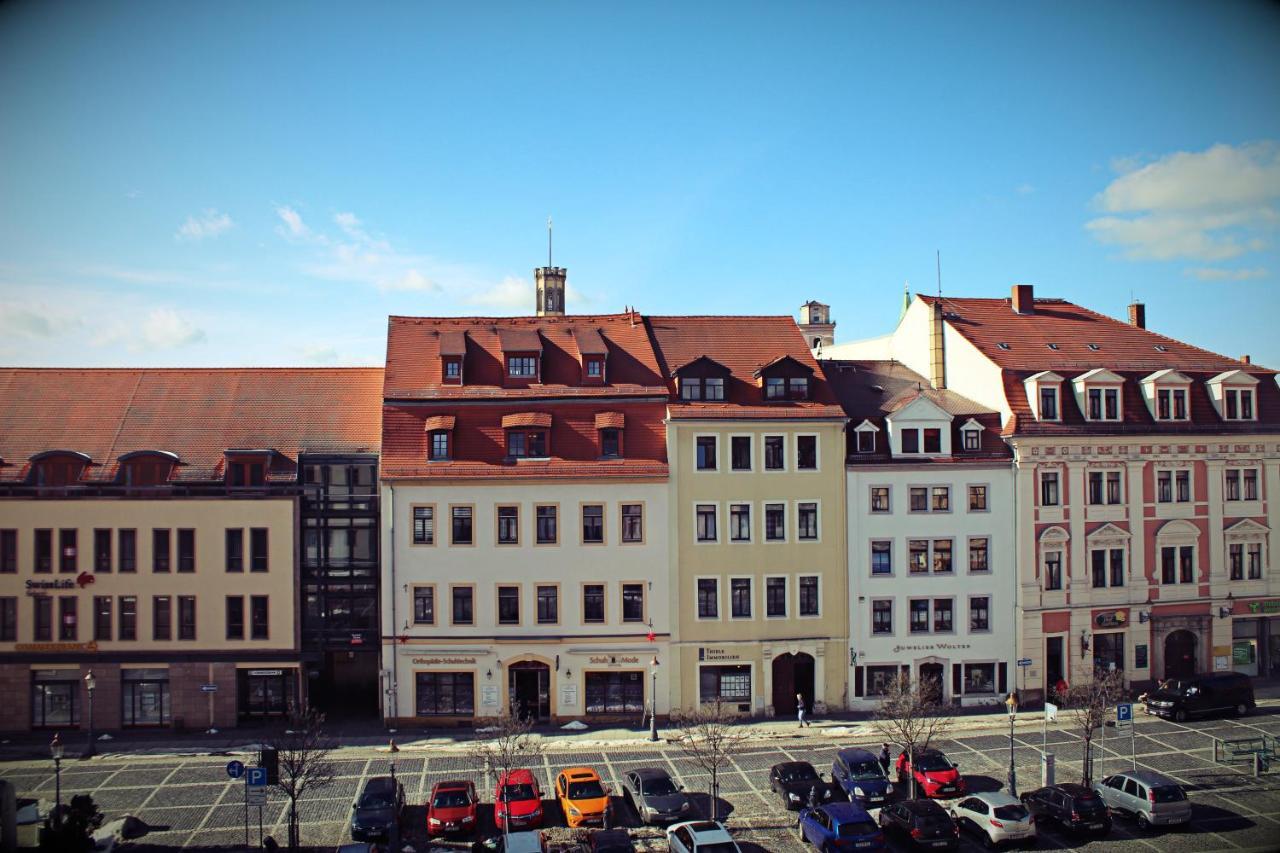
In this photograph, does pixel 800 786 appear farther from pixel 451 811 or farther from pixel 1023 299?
pixel 1023 299

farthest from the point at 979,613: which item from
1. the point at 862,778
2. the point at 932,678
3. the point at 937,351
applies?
the point at 862,778

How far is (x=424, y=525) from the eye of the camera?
1960 inches

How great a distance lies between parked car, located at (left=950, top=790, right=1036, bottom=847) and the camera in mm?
34594

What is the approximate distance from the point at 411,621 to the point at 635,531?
37.6 feet

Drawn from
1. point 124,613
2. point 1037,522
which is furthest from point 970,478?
point 124,613

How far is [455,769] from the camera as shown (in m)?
43.4

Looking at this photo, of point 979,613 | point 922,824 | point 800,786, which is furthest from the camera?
point 979,613

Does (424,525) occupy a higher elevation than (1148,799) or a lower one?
higher

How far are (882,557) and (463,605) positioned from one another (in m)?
20.7

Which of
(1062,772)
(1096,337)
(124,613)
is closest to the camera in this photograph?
(1062,772)

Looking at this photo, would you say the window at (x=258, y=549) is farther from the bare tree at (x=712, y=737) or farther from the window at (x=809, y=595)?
the window at (x=809, y=595)

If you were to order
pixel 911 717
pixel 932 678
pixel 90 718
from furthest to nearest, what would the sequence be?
1. pixel 932 678
2. pixel 90 718
3. pixel 911 717

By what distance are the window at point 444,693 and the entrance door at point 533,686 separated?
203cm

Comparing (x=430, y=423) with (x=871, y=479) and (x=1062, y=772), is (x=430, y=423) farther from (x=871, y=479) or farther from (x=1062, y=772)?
(x=1062, y=772)
